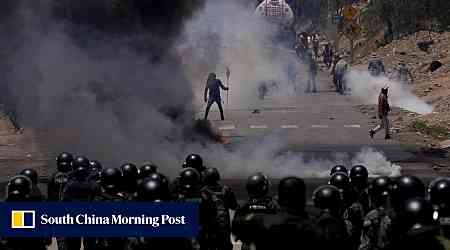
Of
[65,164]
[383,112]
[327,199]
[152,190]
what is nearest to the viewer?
[327,199]

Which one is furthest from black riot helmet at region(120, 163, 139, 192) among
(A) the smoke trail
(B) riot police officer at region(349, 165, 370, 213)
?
(A) the smoke trail

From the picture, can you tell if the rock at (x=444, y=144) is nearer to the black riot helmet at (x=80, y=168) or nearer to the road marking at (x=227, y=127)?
the road marking at (x=227, y=127)

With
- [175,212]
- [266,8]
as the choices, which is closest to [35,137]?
[175,212]

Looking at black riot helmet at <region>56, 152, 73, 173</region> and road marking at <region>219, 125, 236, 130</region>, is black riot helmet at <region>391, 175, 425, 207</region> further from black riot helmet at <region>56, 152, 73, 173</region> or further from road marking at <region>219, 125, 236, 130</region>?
road marking at <region>219, 125, 236, 130</region>

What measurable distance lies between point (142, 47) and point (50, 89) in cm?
212

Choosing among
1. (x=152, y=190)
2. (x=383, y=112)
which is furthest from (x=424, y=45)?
(x=152, y=190)

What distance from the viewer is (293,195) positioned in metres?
5.56

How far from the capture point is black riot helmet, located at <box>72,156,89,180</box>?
895cm

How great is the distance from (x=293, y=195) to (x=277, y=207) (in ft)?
1.36

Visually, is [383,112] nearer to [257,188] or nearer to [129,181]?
[129,181]

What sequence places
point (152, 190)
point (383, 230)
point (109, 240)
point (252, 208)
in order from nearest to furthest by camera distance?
1. point (383, 230)
2. point (152, 190)
3. point (252, 208)
4. point (109, 240)

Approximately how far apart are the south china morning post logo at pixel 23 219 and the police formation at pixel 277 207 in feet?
0.36

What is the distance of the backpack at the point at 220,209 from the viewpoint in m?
8.02

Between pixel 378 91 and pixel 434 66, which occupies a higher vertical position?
pixel 434 66
